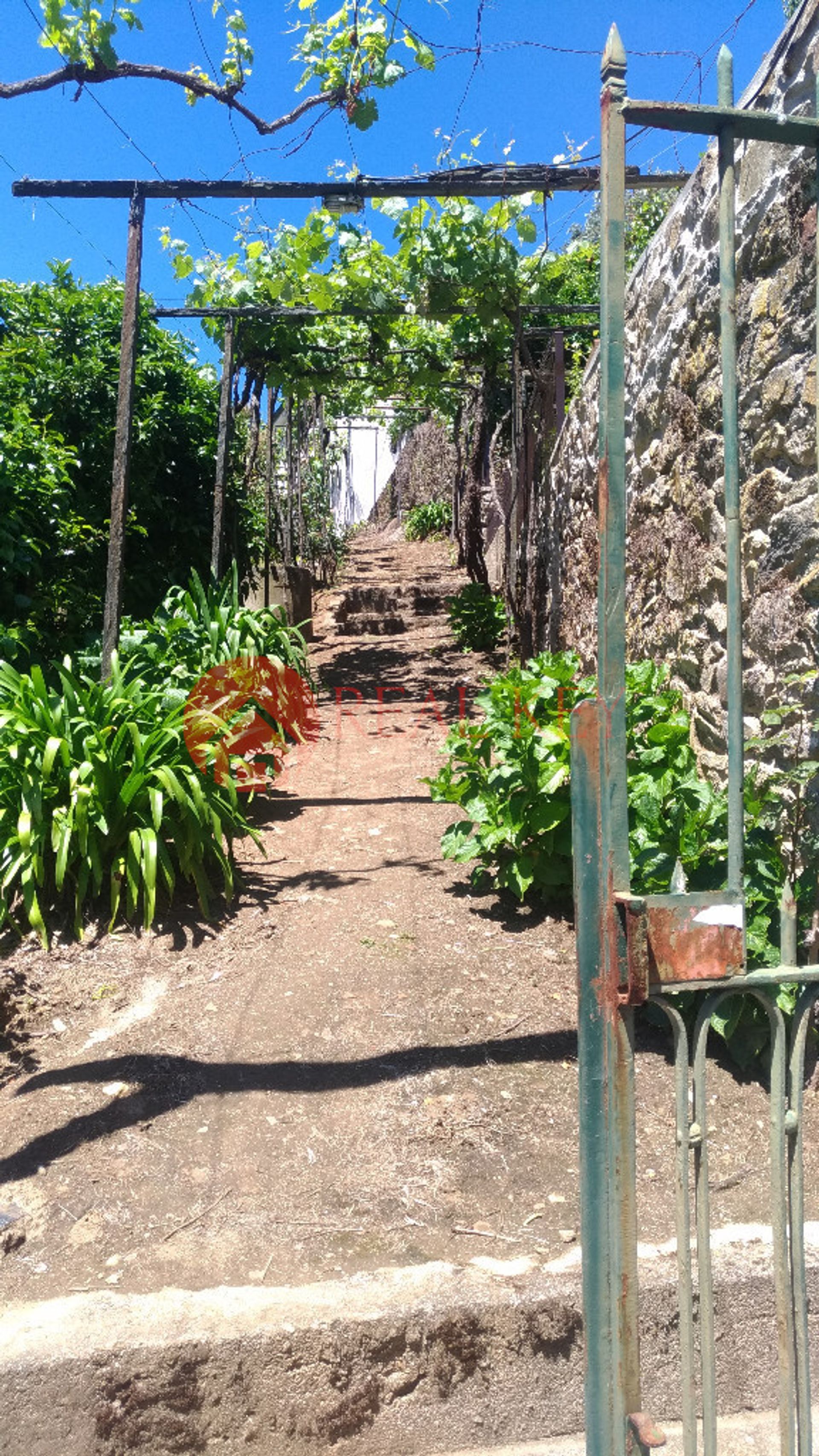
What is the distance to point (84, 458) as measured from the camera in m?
7.71

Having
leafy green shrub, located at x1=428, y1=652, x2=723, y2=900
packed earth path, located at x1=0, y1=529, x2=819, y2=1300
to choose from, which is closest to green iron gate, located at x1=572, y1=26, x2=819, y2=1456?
packed earth path, located at x1=0, y1=529, x2=819, y2=1300

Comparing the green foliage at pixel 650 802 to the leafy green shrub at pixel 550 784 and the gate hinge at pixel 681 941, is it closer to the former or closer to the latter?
the leafy green shrub at pixel 550 784

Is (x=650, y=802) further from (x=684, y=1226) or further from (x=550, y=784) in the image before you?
(x=684, y=1226)

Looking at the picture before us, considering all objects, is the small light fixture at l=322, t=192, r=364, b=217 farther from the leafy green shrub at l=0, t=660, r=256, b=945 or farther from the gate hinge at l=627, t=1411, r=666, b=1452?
the gate hinge at l=627, t=1411, r=666, b=1452

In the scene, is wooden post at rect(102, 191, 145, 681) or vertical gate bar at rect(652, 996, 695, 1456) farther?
wooden post at rect(102, 191, 145, 681)

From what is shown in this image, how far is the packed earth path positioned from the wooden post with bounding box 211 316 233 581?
3725 millimetres

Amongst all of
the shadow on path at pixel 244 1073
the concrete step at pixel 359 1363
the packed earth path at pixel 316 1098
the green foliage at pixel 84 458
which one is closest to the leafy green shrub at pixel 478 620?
the green foliage at pixel 84 458

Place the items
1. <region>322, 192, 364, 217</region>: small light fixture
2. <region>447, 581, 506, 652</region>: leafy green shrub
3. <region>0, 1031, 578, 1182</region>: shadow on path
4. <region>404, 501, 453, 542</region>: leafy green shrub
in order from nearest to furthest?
<region>0, 1031, 578, 1182</region>: shadow on path < <region>322, 192, 364, 217</region>: small light fixture < <region>447, 581, 506, 652</region>: leafy green shrub < <region>404, 501, 453, 542</region>: leafy green shrub

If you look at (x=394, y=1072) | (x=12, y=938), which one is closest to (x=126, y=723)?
(x=12, y=938)

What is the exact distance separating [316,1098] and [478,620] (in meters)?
8.26

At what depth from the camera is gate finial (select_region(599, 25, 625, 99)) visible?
4.16ft

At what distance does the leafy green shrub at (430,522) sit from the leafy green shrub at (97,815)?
16.6 meters

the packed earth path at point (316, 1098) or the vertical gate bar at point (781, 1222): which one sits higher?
the vertical gate bar at point (781, 1222)

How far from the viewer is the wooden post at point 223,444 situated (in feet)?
25.7
